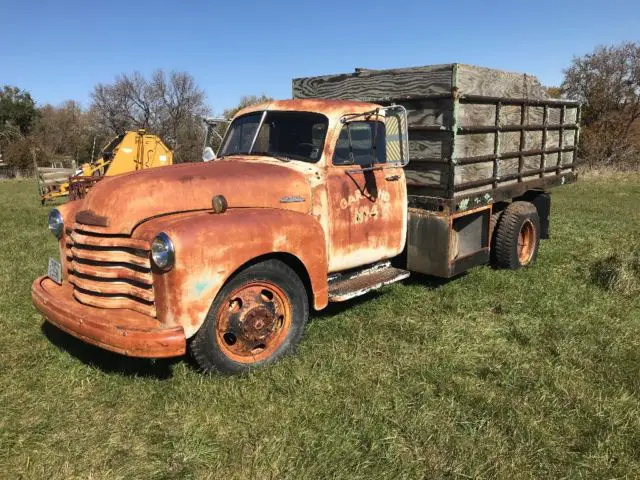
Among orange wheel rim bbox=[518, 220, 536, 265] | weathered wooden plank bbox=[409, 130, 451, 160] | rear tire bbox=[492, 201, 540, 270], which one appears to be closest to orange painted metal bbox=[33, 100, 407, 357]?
weathered wooden plank bbox=[409, 130, 451, 160]

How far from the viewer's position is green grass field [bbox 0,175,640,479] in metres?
2.85

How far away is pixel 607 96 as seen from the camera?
26781mm

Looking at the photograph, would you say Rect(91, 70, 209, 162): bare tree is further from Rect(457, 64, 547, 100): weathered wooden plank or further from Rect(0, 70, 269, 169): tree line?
Rect(457, 64, 547, 100): weathered wooden plank

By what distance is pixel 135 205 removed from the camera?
3590 mm

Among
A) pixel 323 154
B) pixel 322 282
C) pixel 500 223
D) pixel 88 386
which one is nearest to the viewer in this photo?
pixel 88 386

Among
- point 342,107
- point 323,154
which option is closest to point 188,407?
point 323,154

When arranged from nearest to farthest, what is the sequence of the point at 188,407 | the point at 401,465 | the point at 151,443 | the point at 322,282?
the point at 401,465 < the point at 151,443 < the point at 188,407 < the point at 322,282

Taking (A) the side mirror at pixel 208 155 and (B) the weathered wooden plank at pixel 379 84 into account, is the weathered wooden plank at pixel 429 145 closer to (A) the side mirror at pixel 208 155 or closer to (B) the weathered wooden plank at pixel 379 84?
(B) the weathered wooden plank at pixel 379 84

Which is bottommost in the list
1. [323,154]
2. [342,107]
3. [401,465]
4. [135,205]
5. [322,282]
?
[401,465]

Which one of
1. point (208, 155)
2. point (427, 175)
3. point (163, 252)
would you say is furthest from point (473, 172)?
point (163, 252)

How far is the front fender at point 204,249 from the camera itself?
3.30 m

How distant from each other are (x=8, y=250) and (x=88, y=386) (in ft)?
18.0

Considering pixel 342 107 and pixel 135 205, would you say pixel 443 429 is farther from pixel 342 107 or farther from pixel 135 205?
pixel 342 107

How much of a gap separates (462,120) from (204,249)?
3.27 m
